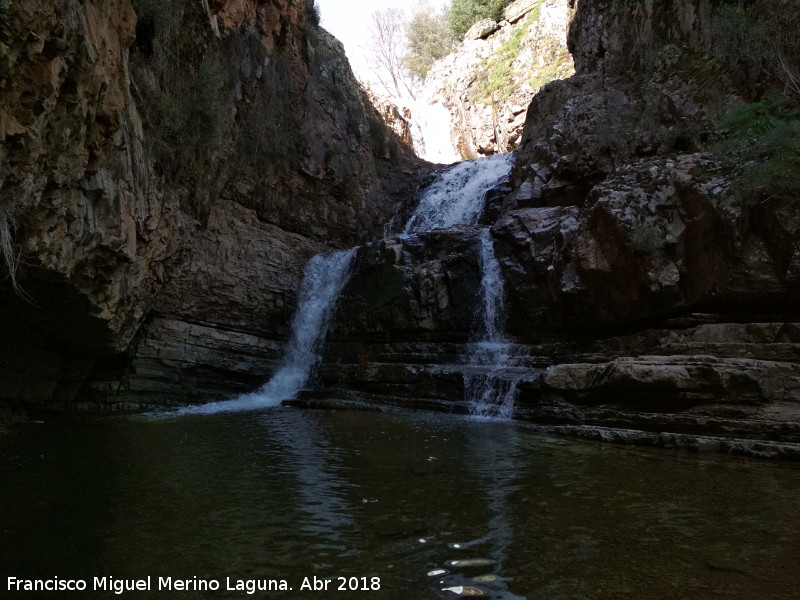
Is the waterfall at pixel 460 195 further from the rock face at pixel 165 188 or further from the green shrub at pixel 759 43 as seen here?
the green shrub at pixel 759 43

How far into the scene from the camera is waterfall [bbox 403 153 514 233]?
17984 mm

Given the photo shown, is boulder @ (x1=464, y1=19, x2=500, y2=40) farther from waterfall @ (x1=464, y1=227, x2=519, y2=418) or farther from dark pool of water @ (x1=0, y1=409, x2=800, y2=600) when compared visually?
dark pool of water @ (x1=0, y1=409, x2=800, y2=600)

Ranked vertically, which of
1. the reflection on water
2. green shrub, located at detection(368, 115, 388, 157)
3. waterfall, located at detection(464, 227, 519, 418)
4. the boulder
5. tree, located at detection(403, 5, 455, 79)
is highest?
tree, located at detection(403, 5, 455, 79)

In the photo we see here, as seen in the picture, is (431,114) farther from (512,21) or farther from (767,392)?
(767,392)

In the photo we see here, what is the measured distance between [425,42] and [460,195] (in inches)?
1121

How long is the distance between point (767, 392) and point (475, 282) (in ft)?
22.9

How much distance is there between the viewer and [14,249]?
6.51m

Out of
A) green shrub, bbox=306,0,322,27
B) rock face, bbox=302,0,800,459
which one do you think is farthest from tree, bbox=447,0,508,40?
rock face, bbox=302,0,800,459

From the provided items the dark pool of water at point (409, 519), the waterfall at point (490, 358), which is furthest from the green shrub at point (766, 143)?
the waterfall at point (490, 358)

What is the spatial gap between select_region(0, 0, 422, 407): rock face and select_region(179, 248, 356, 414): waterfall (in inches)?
17.3

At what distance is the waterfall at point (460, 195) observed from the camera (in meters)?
18.0

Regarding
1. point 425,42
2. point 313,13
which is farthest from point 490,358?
point 425,42

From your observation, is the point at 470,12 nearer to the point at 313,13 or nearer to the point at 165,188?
the point at 313,13

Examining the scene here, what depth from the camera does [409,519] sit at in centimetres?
403
